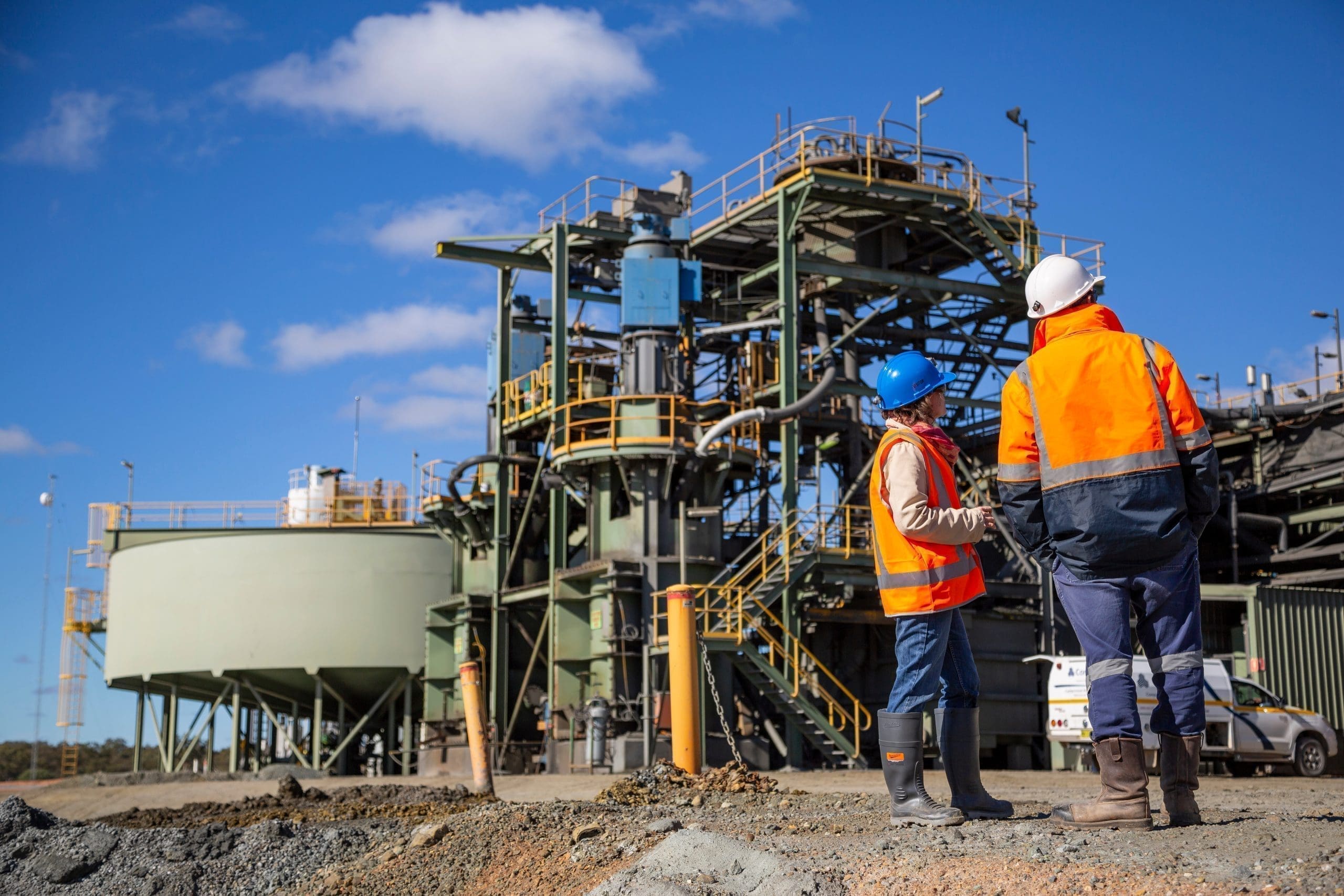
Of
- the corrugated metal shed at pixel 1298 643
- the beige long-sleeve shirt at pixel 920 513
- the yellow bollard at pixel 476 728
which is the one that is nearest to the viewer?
the beige long-sleeve shirt at pixel 920 513

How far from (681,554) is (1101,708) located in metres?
17.5

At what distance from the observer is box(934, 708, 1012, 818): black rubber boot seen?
6.84 metres

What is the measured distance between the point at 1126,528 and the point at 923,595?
3.72 ft

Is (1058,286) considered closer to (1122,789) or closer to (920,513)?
(920,513)

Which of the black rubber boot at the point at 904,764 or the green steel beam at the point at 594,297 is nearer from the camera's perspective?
the black rubber boot at the point at 904,764

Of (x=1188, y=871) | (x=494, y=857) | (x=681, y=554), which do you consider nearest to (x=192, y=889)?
(x=494, y=857)

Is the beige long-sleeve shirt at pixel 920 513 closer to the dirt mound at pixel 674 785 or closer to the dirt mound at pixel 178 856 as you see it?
the dirt mound at pixel 674 785

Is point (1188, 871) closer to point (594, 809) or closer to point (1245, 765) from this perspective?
point (594, 809)

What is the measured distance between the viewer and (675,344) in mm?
27656

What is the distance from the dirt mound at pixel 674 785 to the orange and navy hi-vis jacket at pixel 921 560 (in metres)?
2.69

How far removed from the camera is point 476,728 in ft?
43.0

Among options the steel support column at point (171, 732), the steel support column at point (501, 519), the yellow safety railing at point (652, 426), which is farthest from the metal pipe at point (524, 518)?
the steel support column at point (171, 732)

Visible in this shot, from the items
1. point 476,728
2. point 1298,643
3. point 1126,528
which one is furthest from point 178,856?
point 1298,643

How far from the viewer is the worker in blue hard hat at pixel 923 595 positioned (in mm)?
6641
